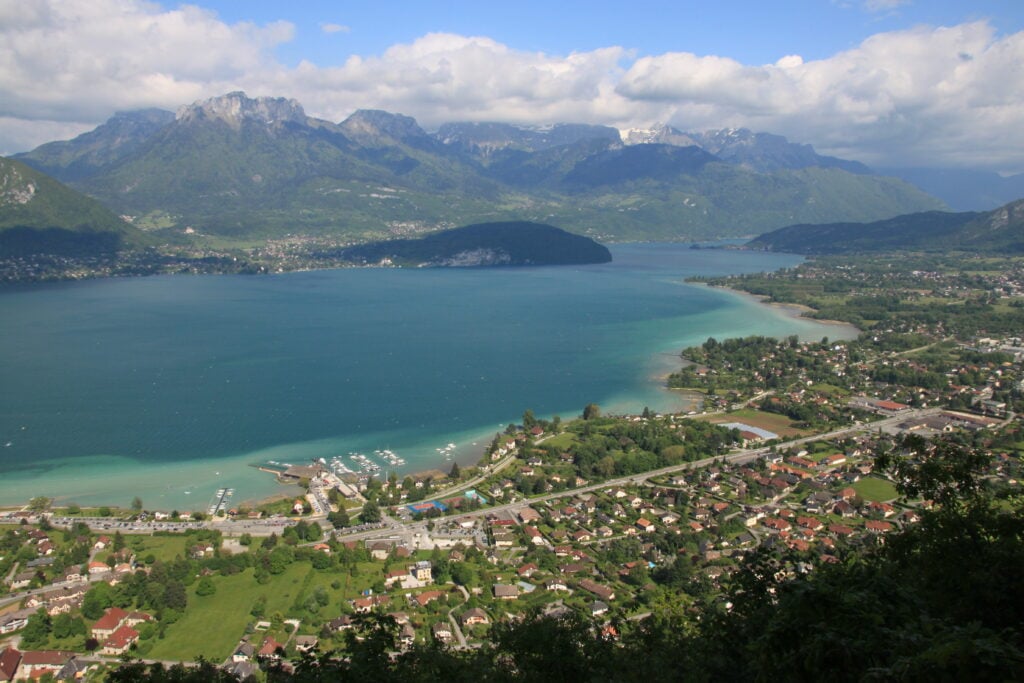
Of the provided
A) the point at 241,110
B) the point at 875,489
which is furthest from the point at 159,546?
the point at 241,110

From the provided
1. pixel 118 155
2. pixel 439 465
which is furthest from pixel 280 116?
pixel 439 465

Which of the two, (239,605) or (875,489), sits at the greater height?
(875,489)

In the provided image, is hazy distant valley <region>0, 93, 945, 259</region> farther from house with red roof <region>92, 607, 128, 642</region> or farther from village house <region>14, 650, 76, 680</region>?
village house <region>14, 650, 76, 680</region>

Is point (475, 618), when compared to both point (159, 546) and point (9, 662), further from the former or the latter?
point (159, 546)

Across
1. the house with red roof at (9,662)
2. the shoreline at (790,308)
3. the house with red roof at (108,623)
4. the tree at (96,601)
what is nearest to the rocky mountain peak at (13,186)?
the shoreline at (790,308)

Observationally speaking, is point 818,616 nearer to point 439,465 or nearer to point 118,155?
point 439,465

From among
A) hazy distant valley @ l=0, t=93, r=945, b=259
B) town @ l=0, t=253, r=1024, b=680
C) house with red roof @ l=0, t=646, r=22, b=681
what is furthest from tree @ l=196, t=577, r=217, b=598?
hazy distant valley @ l=0, t=93, r=945, b=259

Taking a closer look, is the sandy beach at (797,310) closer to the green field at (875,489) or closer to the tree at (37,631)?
the green field at (875,489)
